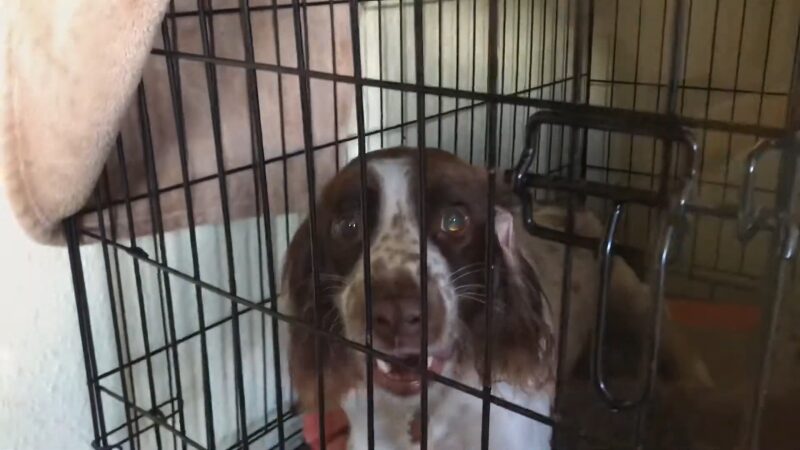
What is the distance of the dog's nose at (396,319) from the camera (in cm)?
87

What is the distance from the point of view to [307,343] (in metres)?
1.12

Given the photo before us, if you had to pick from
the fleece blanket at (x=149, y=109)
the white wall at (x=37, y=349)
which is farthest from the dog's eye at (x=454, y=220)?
the white wall at (x=37, y=349)

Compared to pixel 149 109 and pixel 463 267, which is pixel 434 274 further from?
pixel 149 109

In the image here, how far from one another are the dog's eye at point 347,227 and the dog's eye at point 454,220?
4.4 inches

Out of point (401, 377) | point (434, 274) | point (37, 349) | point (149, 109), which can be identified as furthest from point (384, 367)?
point (37, 349)

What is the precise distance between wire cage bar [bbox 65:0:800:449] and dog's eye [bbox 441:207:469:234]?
8cm

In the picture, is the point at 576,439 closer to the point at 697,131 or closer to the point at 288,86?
the point at 697,131

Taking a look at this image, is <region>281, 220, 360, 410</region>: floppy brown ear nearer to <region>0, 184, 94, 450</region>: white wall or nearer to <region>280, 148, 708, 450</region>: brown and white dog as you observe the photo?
<region>280, 148, 708, 450</region>: brown and white dog

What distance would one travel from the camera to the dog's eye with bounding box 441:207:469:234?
42.4 inches

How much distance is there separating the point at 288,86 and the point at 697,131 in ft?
2.61

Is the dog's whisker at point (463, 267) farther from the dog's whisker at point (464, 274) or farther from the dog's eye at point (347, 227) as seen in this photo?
the dog's eye at point (347, 227)

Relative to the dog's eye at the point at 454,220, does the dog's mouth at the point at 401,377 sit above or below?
below

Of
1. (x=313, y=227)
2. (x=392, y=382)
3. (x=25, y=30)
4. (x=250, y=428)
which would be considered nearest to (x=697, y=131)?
(x=313, y=227)

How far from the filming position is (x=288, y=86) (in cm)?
125
